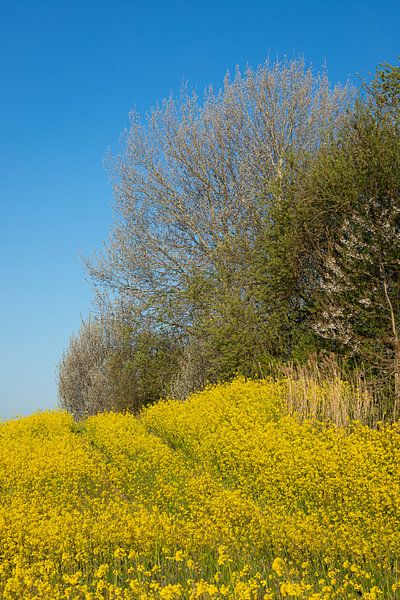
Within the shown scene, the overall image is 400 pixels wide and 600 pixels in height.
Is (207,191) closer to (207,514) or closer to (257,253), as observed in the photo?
(257,253)

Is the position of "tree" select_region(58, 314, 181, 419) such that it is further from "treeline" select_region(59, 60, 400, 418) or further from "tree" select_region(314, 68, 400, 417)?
"tree" select_region(314, 68, 400, 417)

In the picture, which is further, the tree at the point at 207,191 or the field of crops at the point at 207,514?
the tree at the point at 207,191

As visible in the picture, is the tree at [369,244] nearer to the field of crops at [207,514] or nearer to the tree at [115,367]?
the field of crops at [207,514]

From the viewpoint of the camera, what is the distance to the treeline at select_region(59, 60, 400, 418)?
13984 millimetres

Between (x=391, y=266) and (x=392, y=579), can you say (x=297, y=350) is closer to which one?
(x=391, y=266)

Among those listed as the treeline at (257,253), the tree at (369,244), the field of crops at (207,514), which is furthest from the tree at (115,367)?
the field of crops at (207,514)

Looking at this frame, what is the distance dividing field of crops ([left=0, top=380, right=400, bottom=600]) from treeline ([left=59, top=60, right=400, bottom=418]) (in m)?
3.89

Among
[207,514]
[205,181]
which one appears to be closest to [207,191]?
[205,181]

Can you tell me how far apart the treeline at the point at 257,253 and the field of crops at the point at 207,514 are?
3.89 metres

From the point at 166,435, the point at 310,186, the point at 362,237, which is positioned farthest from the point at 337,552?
the point at 310,186

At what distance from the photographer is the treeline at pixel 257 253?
14.0m

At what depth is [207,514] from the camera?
242 inches

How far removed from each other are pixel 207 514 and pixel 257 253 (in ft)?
37.5

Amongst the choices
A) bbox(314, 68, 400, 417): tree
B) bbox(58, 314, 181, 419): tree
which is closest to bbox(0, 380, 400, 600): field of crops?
bbox(314, 68, 400, 417): tree
